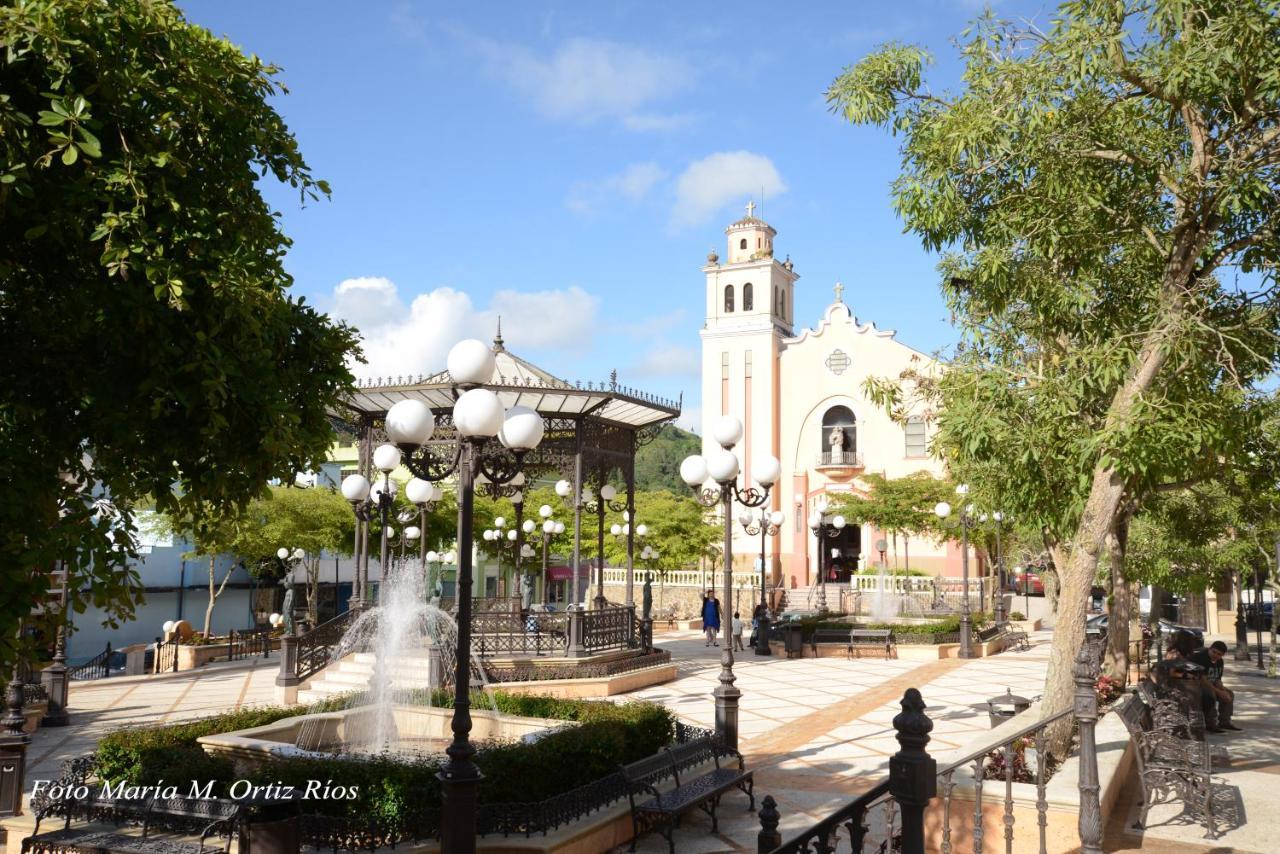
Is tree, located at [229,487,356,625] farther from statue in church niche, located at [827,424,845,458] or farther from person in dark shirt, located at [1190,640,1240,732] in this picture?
person in dark shirt, located at [1190,640,1240,732]

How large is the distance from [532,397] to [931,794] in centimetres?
1296

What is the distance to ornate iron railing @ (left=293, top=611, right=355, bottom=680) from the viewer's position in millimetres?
15492

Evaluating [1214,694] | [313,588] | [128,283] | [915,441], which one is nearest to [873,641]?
[1214,694]

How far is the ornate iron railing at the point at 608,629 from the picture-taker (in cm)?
1675

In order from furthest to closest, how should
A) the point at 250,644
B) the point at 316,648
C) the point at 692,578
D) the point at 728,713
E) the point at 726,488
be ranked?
the point at 692,578, the point at 250,644, the point at 316,648, the point at 726,488, the point at 728,713

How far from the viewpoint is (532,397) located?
54.1 ft

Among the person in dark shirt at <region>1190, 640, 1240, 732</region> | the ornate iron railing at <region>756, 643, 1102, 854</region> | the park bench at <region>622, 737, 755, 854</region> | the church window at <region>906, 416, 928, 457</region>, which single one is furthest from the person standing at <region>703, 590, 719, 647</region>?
the church window at <region>906, 416, 928, 457</region>

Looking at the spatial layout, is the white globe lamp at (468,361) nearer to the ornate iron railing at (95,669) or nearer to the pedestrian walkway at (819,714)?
the pedestrian walkway at (819,714)

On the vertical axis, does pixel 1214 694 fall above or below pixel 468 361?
below

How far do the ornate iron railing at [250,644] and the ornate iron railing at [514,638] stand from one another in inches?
340

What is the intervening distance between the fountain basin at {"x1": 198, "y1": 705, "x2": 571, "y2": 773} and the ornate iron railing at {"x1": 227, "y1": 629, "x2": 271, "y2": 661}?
46.4 feet

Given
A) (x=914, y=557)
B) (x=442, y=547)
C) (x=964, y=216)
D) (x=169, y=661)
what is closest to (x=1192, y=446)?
(x=964, y=216)

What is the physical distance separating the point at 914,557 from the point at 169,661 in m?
28.1

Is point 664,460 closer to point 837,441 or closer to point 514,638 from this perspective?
point 837,441
